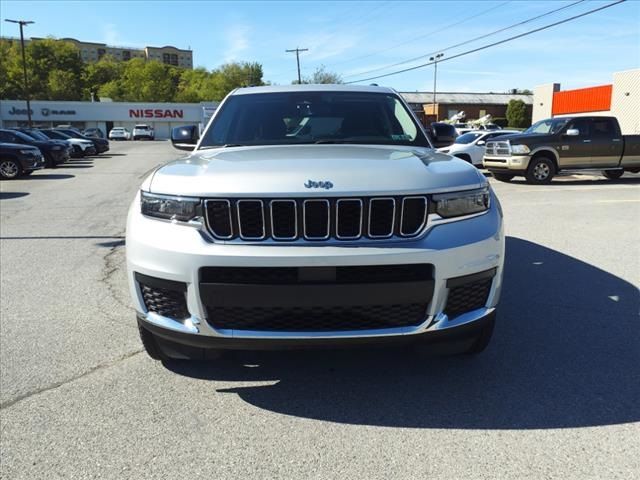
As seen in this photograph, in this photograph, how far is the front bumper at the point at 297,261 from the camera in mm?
2559

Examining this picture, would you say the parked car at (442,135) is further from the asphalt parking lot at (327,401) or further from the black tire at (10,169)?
the black tire at (10,169)

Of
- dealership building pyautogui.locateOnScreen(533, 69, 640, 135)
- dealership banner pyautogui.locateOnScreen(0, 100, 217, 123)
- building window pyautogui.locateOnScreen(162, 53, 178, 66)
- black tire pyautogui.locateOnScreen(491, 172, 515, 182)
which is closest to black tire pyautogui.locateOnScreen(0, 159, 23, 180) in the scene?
black tire pyautogui.locateOnScreen(491, 172, 515, 182)

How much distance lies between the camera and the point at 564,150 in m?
14.6

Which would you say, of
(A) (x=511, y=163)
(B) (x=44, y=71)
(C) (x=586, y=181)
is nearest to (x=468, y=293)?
(A) (x=511, y=163)

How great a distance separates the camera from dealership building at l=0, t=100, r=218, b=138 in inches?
2648

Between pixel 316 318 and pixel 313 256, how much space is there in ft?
1.09

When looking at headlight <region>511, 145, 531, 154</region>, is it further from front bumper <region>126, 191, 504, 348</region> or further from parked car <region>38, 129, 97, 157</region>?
parked car <region>38, 129, 97, 157</region>

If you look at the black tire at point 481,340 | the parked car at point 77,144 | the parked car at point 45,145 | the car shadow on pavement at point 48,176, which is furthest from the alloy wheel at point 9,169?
the black tire at point 481,340

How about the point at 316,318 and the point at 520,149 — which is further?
the point at 520,149

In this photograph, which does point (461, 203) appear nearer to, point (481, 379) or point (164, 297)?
point (481, 379)

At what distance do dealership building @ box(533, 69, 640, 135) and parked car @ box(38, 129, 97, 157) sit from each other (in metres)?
30.3

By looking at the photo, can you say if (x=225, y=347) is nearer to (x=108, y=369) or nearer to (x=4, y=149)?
(x=108, y=369)

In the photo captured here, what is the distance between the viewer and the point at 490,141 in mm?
15250

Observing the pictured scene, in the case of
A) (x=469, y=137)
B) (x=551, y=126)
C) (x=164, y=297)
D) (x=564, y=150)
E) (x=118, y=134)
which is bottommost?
(x=164, y=297)
